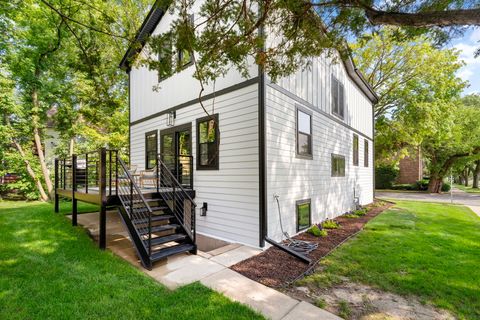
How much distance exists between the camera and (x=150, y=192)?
5.59 metres

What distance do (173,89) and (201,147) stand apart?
246 centimetres

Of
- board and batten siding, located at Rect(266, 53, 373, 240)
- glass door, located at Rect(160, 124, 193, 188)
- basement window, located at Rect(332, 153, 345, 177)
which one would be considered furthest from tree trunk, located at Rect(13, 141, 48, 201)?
basement window, located at Rect(332, 153, 345, 177)

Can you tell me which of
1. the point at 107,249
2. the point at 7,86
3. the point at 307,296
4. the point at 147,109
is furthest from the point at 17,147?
the point at 307,296

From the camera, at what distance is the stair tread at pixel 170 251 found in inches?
164

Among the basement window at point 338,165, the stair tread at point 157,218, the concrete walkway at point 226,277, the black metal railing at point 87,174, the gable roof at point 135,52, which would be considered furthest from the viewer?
the basement window at point 338,165

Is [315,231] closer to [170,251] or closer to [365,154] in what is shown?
[170,251]

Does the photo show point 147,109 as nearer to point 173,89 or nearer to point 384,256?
Result: point 173,89

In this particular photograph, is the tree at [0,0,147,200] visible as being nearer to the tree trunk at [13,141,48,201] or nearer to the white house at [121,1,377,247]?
the tree trunk at [13,141,48,201]

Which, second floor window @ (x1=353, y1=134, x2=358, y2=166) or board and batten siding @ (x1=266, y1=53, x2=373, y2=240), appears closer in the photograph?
board and batten siding @ (x1=266, y1=53, x2=373, y2=240)

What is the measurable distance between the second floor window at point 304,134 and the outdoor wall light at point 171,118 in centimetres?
386

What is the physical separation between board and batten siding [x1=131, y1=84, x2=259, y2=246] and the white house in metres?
0.02

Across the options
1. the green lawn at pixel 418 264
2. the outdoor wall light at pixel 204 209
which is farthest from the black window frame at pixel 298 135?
the outdoor wall light at pixel 204 209

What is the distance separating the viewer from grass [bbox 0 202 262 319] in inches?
109

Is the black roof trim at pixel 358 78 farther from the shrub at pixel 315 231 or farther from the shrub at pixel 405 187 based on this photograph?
the shrub at pixel 405 187
